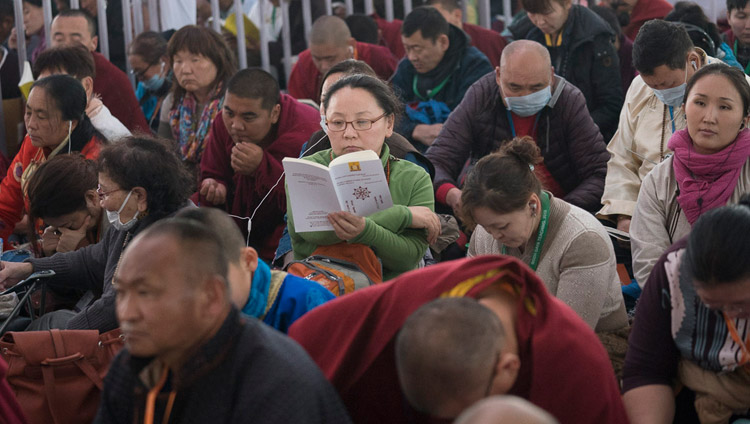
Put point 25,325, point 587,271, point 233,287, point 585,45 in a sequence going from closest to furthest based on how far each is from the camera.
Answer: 1. point 233,287
2. point 587,271
3. point 25,325
4. point 585,45

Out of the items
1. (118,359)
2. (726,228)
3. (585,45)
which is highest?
(585,45)

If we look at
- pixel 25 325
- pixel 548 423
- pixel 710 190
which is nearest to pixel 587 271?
pixel 710 190

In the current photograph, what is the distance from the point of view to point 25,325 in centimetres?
388

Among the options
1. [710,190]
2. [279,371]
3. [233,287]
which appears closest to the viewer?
[279,371]

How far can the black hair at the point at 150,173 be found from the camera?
12.2ft

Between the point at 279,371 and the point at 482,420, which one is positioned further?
the point at 279,371

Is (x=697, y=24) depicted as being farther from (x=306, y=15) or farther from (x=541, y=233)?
(x=306, y=15)

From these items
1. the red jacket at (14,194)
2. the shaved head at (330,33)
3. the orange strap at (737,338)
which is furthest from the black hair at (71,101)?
the orange strap at (737,338)

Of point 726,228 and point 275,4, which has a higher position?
point 275,4

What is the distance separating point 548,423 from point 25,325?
9.47ft

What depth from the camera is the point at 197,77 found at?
553 centimetres

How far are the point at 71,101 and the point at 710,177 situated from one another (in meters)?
3.03

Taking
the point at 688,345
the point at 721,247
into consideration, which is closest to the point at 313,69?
the point at 688,345

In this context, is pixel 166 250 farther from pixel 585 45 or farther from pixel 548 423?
pixel 585 45
